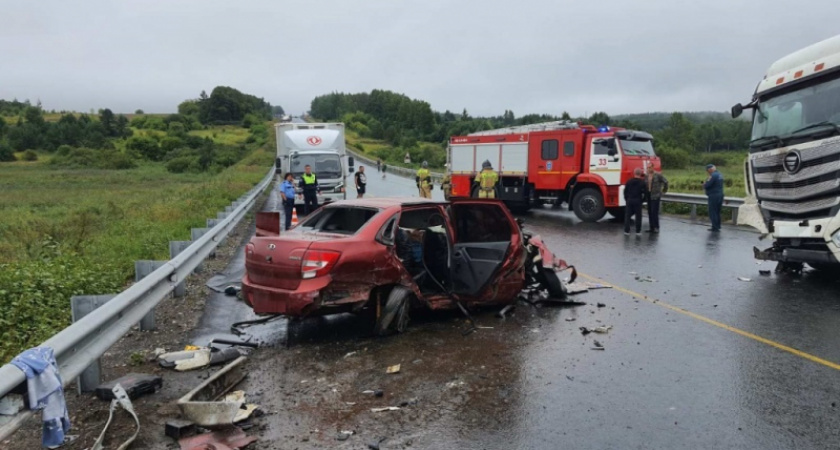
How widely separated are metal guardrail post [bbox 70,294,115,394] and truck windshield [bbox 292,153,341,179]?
16112 mm

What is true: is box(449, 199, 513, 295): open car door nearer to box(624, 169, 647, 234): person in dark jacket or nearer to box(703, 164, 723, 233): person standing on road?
box(624, 169, 647, 234): person in dark jacket

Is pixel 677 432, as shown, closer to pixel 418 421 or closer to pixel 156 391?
pixel 418 421

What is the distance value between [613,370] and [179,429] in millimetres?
3594

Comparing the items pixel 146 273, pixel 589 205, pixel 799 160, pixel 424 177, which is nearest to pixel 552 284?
pixel 799 160

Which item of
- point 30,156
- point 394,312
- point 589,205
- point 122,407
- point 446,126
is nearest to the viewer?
point 122,407

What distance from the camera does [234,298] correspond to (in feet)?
26.2

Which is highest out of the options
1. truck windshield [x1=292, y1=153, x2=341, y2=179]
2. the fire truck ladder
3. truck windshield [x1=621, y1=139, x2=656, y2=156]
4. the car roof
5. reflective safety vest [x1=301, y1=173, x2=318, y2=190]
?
the fire truck ladder

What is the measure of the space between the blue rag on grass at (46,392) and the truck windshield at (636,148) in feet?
52.0

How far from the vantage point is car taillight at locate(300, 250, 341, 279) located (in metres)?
5.68

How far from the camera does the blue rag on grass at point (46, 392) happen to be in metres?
3.15

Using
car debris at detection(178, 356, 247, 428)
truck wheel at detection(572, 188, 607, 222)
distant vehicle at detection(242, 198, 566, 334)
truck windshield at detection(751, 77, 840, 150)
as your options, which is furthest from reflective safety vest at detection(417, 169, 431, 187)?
car debris at detection(178, 356, 247, 428)

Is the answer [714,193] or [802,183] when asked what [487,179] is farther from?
[802,183]

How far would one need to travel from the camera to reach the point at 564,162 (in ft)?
60.0

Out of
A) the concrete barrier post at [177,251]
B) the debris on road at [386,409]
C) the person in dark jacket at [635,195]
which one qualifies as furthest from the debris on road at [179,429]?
the person in dark jacket at [635,195]
